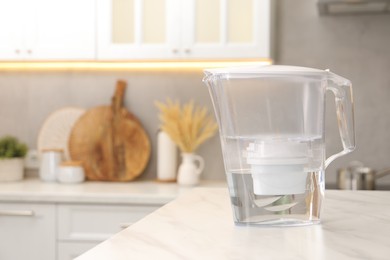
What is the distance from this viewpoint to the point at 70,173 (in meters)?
3.14

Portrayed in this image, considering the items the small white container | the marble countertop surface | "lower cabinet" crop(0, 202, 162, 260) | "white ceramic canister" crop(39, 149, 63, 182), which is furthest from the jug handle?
"white ceramic canister" crop(39, 149, 63, 182)

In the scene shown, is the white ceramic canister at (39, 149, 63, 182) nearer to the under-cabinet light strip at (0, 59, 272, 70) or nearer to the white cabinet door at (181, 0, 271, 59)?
the under-cabinet light strip at (0, 59, 272, 70)

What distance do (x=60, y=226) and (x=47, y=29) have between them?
92 cm

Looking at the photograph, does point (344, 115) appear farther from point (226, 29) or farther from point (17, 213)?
point (17, 213)

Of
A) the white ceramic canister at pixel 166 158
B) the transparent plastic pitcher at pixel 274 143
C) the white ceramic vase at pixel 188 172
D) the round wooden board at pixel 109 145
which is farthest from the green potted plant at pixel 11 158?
the transparent plastic pitcher at pixel 274 143

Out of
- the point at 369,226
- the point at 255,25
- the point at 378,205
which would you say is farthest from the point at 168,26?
the point at 369,226

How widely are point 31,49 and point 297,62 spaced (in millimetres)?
1251

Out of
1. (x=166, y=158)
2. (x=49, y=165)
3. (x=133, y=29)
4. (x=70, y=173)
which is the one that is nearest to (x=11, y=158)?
(x=49, y=165)

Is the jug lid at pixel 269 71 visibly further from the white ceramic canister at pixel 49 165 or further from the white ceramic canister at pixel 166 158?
the white ceramic canister at pixel 49 165

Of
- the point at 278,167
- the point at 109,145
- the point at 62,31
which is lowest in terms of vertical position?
the point at 109,145

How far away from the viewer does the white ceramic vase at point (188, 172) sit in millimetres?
3057

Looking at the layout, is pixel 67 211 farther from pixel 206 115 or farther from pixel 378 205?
pixel 378 205

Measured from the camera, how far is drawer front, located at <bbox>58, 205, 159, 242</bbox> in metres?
2.77

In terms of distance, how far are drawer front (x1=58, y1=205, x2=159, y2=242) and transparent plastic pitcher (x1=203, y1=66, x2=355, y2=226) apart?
5.64 ft
